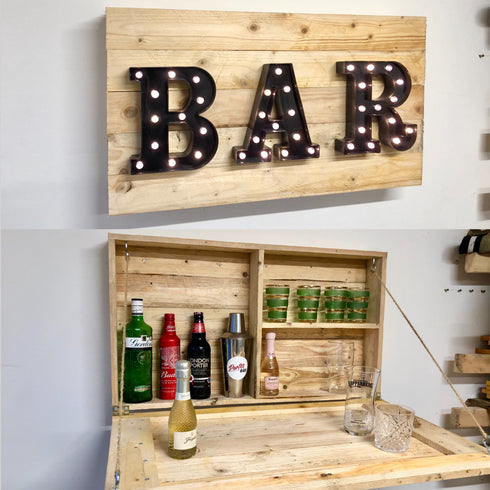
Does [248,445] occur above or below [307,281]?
below

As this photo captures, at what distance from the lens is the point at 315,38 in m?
1.75

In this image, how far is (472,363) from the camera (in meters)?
2.06

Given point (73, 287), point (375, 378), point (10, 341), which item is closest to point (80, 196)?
point (73, 287)

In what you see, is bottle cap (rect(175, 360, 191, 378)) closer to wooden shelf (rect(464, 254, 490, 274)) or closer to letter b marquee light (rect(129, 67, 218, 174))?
letter b marquee light (rect(129, 67, 218, 174))

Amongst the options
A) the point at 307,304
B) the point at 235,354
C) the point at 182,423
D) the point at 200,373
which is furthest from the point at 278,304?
the point at 182,423

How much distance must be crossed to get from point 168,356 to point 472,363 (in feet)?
3.47

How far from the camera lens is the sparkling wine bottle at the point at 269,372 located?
5.93ft

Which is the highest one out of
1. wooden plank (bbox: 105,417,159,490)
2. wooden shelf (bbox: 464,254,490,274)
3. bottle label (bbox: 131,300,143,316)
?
wooden shelf (bbox: 464,254,490,274)

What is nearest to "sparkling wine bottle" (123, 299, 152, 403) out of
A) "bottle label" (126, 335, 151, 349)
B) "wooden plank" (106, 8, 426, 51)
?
"bottle label" (126, 335, 151, 349)

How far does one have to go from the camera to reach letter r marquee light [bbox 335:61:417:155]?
5.83ft

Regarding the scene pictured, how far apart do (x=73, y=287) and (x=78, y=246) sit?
12 centimetres

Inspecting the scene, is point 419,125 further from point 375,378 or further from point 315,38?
point 375,378

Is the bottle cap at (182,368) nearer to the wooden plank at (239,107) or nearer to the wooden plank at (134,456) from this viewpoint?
the wooden plank at (134,456)

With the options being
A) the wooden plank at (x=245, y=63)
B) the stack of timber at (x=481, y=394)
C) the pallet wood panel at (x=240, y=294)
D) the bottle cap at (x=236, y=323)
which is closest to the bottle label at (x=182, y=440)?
the pallet wood panel at (x=240, y=294)
